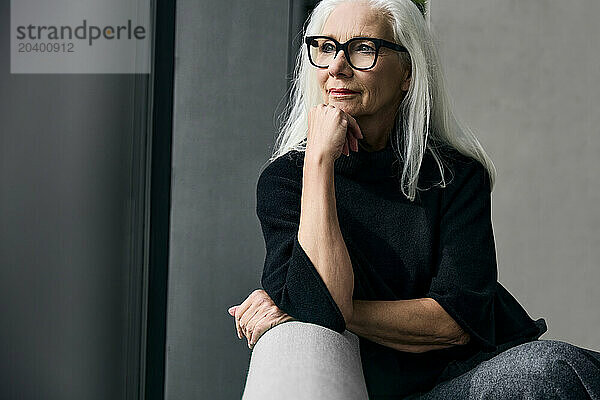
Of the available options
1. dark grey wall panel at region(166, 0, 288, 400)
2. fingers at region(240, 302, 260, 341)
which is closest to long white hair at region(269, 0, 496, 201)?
fingers at region(240, 302, 260, 341)

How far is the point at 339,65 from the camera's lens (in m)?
1.80

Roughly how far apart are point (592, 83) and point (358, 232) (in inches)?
51.9

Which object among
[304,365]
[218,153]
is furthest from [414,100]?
[218,153]

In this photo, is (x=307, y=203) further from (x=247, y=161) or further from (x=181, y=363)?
(x=181, y=363)

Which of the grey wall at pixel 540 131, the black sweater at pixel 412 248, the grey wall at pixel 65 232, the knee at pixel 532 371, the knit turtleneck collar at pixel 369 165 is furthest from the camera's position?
the grey wall at pixel 540 131

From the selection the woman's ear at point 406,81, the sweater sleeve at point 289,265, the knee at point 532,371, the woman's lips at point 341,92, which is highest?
the woman's ear at point 406,81

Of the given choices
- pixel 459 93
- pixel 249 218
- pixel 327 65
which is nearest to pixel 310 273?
pixel 327 65

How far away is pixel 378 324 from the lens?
67.6 inches

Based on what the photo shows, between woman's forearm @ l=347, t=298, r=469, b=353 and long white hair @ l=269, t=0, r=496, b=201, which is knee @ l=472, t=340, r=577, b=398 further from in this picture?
long white hair @ l=269, t=0, r=496, b=201

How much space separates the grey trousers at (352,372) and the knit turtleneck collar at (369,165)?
1.29ft

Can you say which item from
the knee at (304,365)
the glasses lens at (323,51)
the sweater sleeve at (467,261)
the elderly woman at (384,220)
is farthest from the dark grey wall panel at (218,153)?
the knee at (304,365)

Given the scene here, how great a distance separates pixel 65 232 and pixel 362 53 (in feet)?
3.12

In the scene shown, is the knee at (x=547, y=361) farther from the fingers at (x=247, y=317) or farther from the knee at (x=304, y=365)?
the fingers at (x=247, y=317)

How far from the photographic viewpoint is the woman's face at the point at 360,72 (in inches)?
71.4
